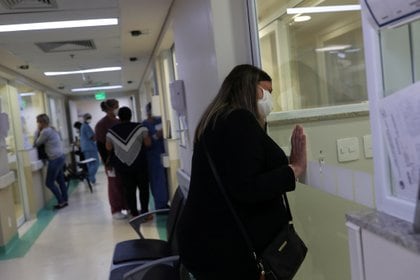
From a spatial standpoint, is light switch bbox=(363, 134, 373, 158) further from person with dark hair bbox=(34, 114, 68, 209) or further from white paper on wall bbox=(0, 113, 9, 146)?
person with dark hair bbox=(34, 114, 68, 209)

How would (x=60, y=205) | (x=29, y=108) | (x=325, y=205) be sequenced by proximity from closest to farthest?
(x=325, y=205) < (x=60, y=205) < (x=29, y=108)

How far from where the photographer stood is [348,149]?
1.66 m

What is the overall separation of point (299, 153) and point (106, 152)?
4.40 metres

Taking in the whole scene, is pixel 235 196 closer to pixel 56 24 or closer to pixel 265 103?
pixel 265 103

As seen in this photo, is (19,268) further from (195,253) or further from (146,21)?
(195,253)

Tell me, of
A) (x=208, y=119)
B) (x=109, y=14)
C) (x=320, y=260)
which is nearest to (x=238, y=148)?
(x=208, y=119)

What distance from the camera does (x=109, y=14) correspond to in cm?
361

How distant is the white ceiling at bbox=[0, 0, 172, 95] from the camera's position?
3.31m

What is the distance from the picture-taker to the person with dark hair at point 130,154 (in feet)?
16.9

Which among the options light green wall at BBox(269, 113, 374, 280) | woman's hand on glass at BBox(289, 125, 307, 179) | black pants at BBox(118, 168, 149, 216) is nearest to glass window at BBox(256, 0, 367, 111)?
light green wall at BBox(269, 113, 374, 280)

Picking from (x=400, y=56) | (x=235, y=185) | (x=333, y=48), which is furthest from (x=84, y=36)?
(x=400, y=56)

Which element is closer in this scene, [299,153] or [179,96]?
[299,153]

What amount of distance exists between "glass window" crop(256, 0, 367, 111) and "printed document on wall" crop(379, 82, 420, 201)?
0.53 meters

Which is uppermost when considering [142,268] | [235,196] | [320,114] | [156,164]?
[320,114]
